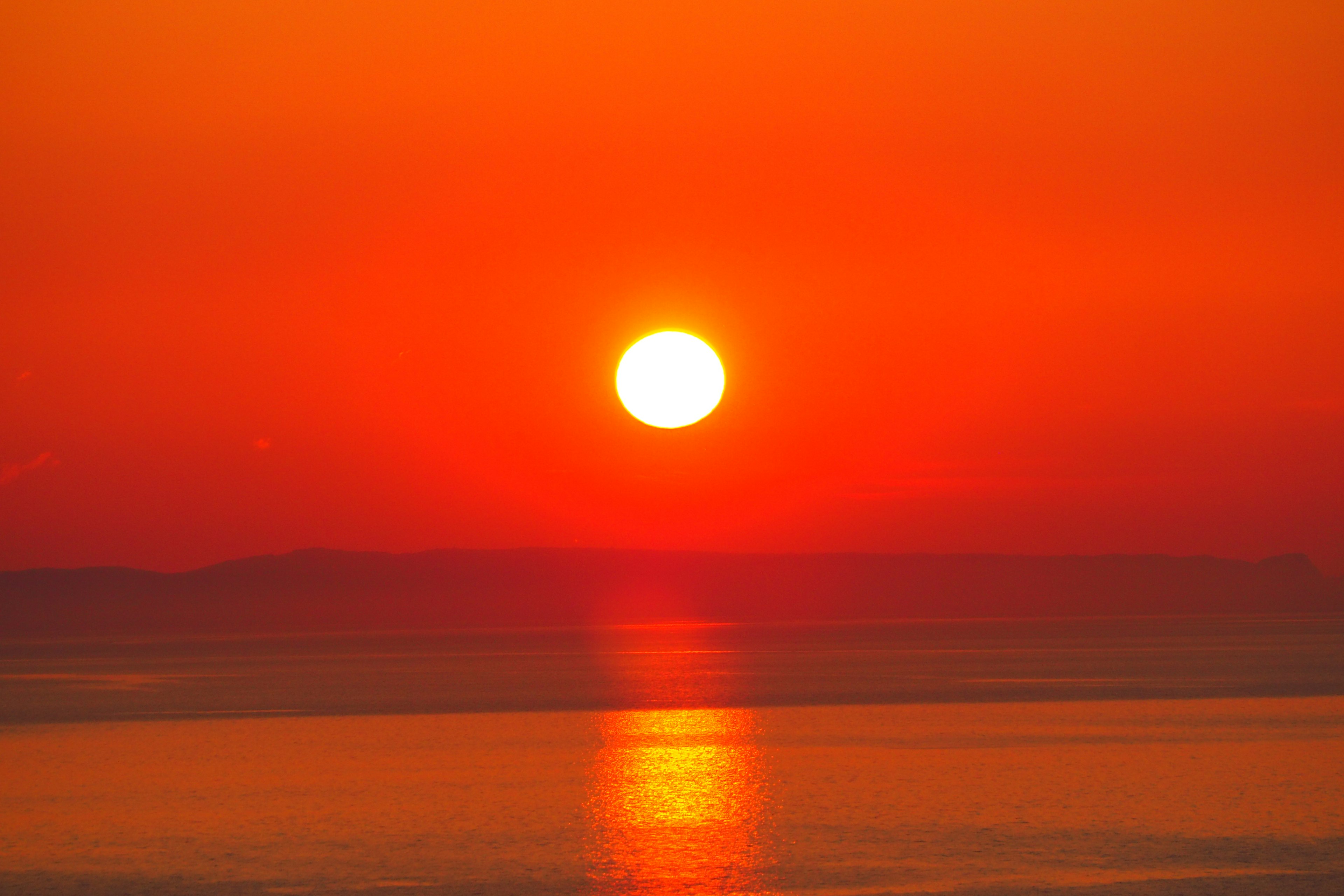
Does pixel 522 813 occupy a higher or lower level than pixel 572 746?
lower

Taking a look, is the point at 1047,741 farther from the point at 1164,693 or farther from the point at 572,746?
the point at 1164,693

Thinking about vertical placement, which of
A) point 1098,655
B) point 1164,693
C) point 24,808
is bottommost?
point 24,808

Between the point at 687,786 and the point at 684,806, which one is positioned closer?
the point at 684,806

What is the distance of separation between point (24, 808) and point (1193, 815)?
732 inches

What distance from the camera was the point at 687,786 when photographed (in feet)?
85.9

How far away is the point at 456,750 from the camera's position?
33062mm

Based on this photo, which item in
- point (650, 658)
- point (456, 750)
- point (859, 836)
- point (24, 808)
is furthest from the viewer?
point (650, 658)

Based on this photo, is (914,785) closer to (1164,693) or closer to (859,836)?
(859,836)

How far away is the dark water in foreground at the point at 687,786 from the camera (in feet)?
60.8

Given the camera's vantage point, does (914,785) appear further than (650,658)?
No

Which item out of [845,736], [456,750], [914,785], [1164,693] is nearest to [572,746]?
[456,750]

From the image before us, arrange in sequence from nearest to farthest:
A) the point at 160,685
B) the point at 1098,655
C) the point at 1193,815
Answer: the point at 1193,815 → the point at 160,685 → the point at 1098,655

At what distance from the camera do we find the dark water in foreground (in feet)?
60.8

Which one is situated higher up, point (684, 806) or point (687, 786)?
point (687, 786)
